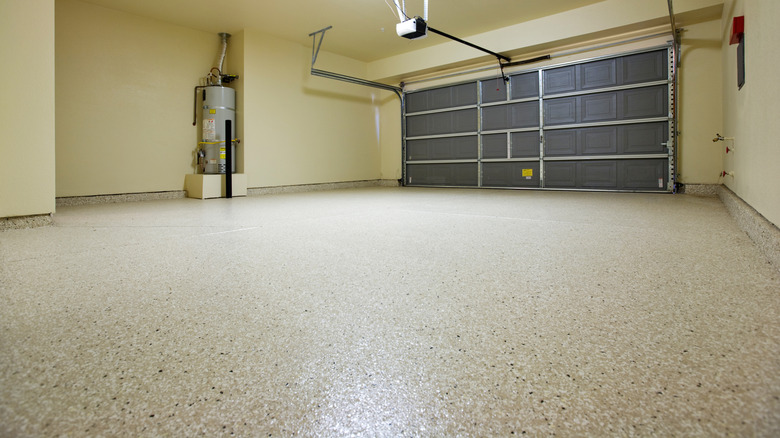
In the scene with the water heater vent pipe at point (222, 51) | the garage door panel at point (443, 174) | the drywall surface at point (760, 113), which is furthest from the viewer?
the garage door panel at point (443, 174)

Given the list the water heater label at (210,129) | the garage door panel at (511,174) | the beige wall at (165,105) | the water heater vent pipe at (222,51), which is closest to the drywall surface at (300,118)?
the beige wall at (165,105)

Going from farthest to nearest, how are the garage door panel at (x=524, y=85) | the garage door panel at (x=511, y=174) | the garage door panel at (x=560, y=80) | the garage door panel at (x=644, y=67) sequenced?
the garage door panel at (x=511, y=174), the garage door panel at (x=524, y=85), the garage door panel at (x=560, y=80), the garage door panel at (x=644, y=67)

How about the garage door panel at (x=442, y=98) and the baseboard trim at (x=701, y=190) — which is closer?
the baseboard trim at (x=701, y=190)

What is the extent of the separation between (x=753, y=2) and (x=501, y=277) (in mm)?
2811

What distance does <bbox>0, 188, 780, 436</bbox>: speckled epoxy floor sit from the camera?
74 cm

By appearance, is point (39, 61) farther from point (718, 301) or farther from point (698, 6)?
point (698, 6)

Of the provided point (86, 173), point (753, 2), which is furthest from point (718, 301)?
point (86, 173)

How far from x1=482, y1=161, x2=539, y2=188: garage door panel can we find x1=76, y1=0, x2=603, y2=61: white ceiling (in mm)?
2356

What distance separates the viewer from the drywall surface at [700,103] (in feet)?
18.6

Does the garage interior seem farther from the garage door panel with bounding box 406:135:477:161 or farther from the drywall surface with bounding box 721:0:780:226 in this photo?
the garage door panel with bounding box 406:135:477:161

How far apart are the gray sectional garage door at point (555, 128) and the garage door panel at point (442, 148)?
0.07ft

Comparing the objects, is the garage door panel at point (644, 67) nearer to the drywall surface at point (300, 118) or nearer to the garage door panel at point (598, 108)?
the garage door panel at point (598, 108)

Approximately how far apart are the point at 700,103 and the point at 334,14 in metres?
5.35

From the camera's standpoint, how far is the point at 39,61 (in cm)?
311
